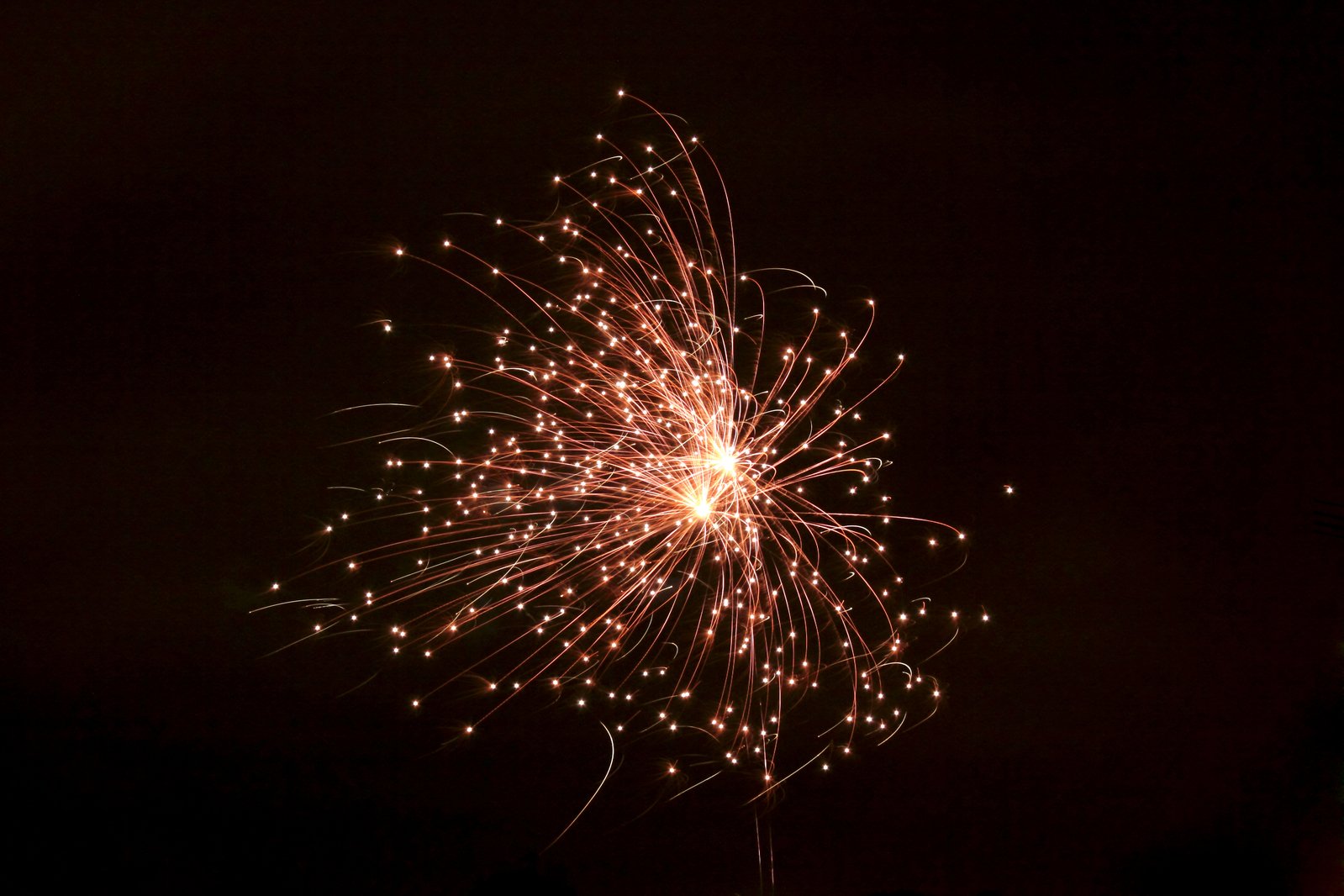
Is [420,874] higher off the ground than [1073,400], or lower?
lower

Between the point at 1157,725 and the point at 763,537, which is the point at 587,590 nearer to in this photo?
the point at 763,537

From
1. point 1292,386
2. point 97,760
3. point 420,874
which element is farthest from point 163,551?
point 1292,386

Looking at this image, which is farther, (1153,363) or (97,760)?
(1153,363)
